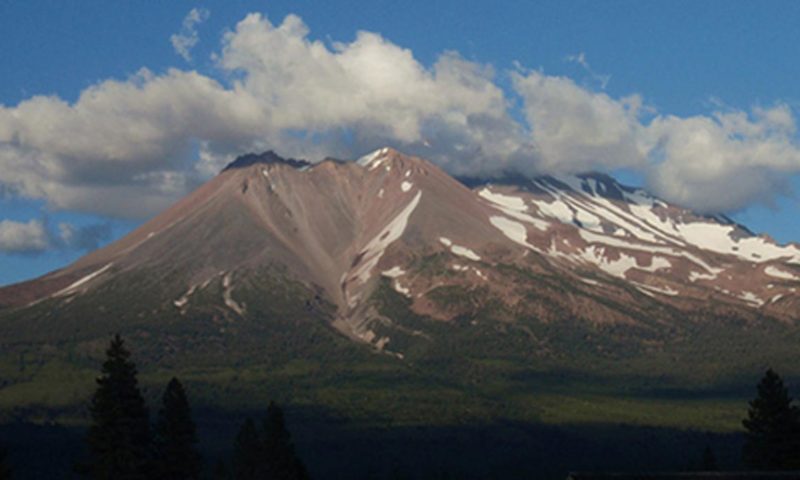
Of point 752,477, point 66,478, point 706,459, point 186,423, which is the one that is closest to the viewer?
point 752,477

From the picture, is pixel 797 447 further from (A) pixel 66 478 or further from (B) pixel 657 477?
(A) pixel 66 478

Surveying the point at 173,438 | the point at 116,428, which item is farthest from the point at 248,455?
the point at 116,428

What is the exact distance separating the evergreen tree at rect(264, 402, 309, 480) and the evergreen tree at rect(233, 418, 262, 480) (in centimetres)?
87

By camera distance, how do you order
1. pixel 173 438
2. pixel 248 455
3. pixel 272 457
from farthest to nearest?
pixel 248 455, pixel 272 457, pixel 173 438

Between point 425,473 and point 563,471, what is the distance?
71.0 feet

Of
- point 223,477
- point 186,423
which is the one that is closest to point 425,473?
point 223,477

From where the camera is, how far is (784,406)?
251 ft

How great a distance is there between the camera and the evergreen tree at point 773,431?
247ft

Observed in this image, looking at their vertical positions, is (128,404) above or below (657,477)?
above

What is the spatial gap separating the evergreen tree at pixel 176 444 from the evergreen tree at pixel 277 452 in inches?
489

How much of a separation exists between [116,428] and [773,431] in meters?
A: 40.6

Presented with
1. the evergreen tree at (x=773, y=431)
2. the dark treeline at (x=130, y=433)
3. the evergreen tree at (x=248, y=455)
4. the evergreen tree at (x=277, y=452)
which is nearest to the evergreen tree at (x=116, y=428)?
A: the dark treeline at (x=130, y=433)

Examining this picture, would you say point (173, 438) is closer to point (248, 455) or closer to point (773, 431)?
point (248, 455)

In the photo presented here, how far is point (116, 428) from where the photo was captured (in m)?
56.9
